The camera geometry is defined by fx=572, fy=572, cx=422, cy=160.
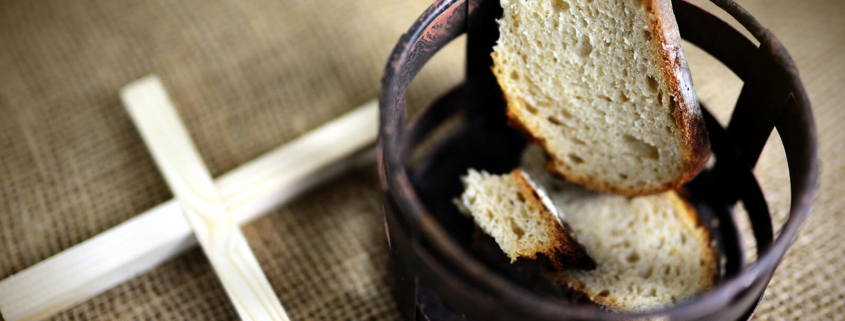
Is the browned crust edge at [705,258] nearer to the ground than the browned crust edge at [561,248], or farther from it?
nearer to the ground

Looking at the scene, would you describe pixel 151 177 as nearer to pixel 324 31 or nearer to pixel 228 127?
pixel 228 127

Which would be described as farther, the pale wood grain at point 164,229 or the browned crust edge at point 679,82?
the pale wood grain at point 164,229

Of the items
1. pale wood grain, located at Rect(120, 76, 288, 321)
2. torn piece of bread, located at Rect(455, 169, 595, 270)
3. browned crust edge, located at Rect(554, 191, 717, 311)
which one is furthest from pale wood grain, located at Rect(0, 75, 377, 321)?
browned crust edge, located at Rect(554, 191, 717, 311)

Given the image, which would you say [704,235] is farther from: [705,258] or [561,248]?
[561,248]

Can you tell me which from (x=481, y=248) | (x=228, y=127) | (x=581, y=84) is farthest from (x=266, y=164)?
(x=581, y=84)

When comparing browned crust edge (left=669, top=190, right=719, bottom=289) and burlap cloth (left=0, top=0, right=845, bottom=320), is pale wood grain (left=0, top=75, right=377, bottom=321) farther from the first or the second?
browned crust edge (left=669, top=190, right=719, bottom=289)

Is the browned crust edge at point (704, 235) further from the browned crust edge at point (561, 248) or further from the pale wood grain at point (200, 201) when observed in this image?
the pale wood grain at point (200, 201)

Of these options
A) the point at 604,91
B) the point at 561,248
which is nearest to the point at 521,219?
the point at 561,248

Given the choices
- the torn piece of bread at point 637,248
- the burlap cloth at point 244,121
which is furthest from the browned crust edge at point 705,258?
the burlap cloth at point 244,121
